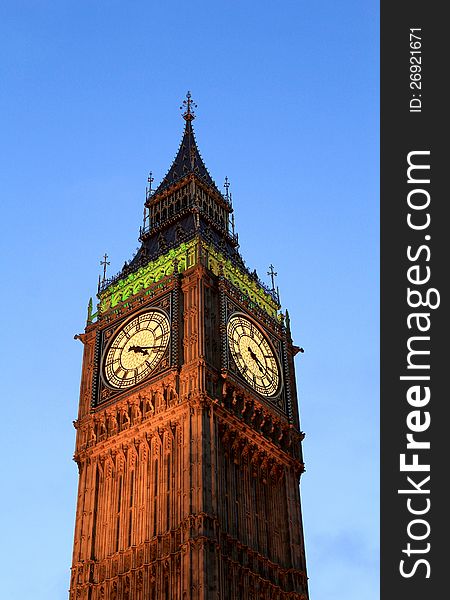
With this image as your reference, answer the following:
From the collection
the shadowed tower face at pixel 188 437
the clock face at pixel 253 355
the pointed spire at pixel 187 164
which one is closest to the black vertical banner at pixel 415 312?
the shadowed tower face at pixel 188 437

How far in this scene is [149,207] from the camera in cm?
6856

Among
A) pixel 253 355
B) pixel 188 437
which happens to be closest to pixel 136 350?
pixel 253 355

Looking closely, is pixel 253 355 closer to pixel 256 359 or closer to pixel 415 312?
pixel 256 359

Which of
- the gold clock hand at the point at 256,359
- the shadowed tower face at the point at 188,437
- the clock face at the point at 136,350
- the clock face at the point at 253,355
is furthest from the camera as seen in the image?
the gold clock hand at the point at 256,359

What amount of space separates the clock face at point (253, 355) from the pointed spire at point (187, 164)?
620 inches

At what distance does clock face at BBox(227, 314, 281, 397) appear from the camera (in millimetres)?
54031

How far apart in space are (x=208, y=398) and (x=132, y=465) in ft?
18.5

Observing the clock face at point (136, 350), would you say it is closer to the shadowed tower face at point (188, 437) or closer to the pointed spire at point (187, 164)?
the shadowed tower face at point (188, 437)

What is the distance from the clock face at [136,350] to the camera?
174ft

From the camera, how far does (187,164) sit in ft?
230

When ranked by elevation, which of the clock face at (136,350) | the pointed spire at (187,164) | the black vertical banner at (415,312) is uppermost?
the pointed spire at (187,164)

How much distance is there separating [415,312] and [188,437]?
22.3m

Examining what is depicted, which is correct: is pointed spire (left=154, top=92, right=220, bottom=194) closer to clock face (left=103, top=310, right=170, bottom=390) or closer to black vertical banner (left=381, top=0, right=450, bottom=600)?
clock face (left=103, top=310, right=170, bottom=390)

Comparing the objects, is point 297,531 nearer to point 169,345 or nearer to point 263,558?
point 263,558
